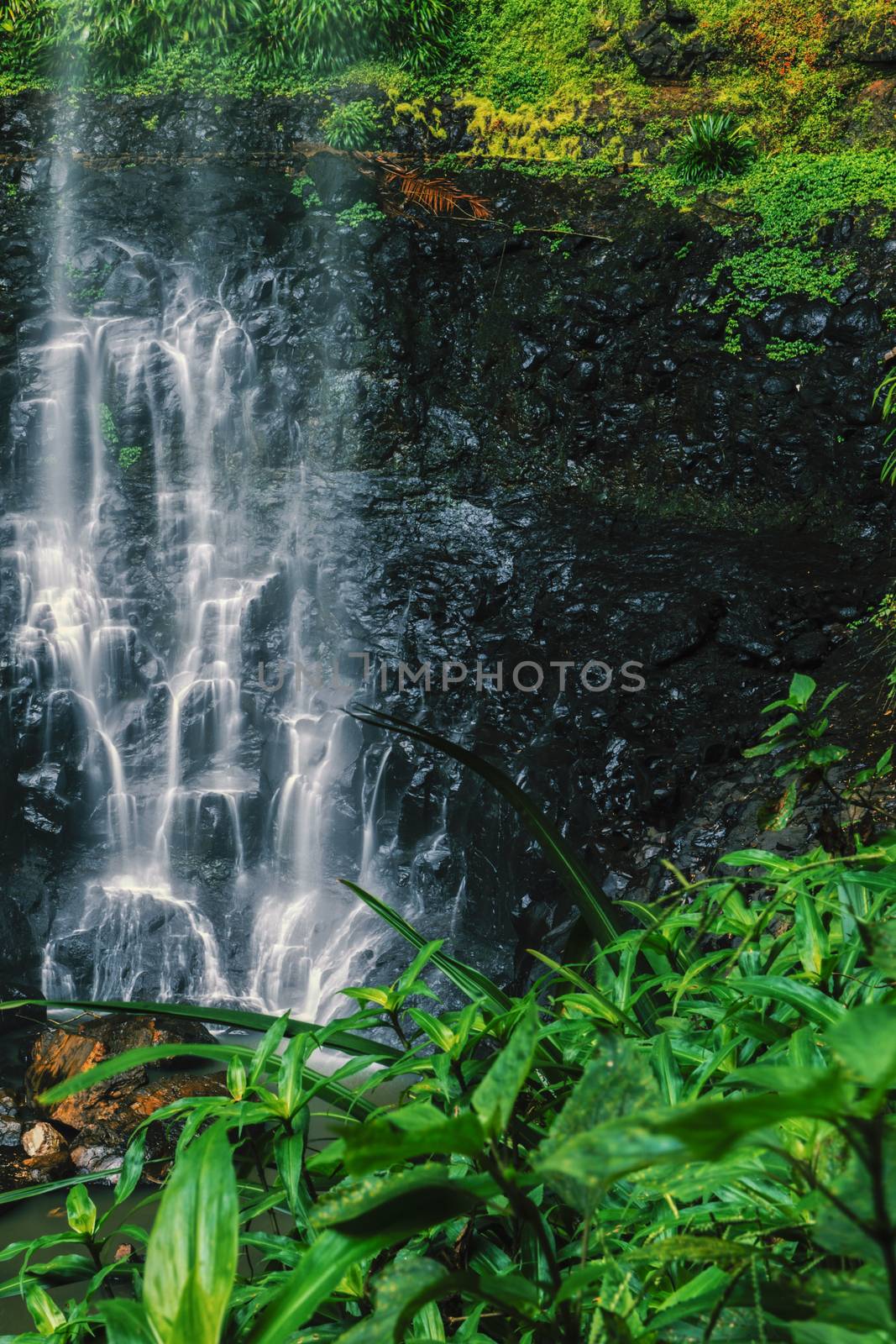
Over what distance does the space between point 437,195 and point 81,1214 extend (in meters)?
8.40

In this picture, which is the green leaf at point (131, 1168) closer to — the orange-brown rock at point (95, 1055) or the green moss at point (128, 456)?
the orange-brown rock at point (95, 1055)

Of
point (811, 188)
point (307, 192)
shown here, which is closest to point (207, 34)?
point (307, 192)

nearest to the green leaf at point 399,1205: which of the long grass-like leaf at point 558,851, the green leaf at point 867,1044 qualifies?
the green leaf at point 867,1044

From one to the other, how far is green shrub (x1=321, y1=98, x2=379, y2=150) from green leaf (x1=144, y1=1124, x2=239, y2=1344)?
9321 millimetres

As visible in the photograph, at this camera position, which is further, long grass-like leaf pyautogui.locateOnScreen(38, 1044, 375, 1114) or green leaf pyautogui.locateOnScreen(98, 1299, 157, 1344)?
long grass-like leaf pyautogui.locateOnScreen(38, 1044, 375, 1114)

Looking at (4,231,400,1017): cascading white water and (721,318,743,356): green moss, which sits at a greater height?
(721,318,743,356): green moss

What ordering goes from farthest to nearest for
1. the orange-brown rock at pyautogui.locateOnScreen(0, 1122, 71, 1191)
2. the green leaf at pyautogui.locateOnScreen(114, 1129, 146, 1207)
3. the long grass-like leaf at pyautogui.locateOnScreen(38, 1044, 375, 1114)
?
the orange-brown rock at pyautogui.locateOnScreen(0, 1122, 71, 1191), the green leaf at pyautogui.locateOnScreen(114, 1129, 146, 1207), the long grass-like leaf at pyautogui.locateOnScreen(38, 1044, 375, 1114)

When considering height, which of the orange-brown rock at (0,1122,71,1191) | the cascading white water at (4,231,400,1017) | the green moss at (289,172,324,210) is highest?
the green moss at (289,172,324,210)

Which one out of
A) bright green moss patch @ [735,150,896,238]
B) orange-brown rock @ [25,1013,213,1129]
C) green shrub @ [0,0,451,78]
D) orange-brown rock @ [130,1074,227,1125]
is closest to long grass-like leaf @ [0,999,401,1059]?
orange-brown rock @ [130,1074,227,1125]

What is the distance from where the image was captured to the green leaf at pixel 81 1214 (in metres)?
1.25

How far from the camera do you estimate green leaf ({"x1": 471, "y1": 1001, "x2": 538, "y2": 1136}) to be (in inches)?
21.3

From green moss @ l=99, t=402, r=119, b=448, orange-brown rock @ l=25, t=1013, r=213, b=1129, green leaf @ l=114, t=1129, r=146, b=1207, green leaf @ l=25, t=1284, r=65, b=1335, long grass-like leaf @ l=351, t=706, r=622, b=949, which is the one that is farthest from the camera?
green moss @ l=99, t=402, r=119, b=448

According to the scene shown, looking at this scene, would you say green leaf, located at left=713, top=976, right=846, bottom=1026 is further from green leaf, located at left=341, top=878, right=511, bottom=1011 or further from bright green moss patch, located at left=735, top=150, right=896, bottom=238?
bright green moss patch, located at left=735, top=150, right=896, bottom=238

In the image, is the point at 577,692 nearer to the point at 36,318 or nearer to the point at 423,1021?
the point at 423,1021
